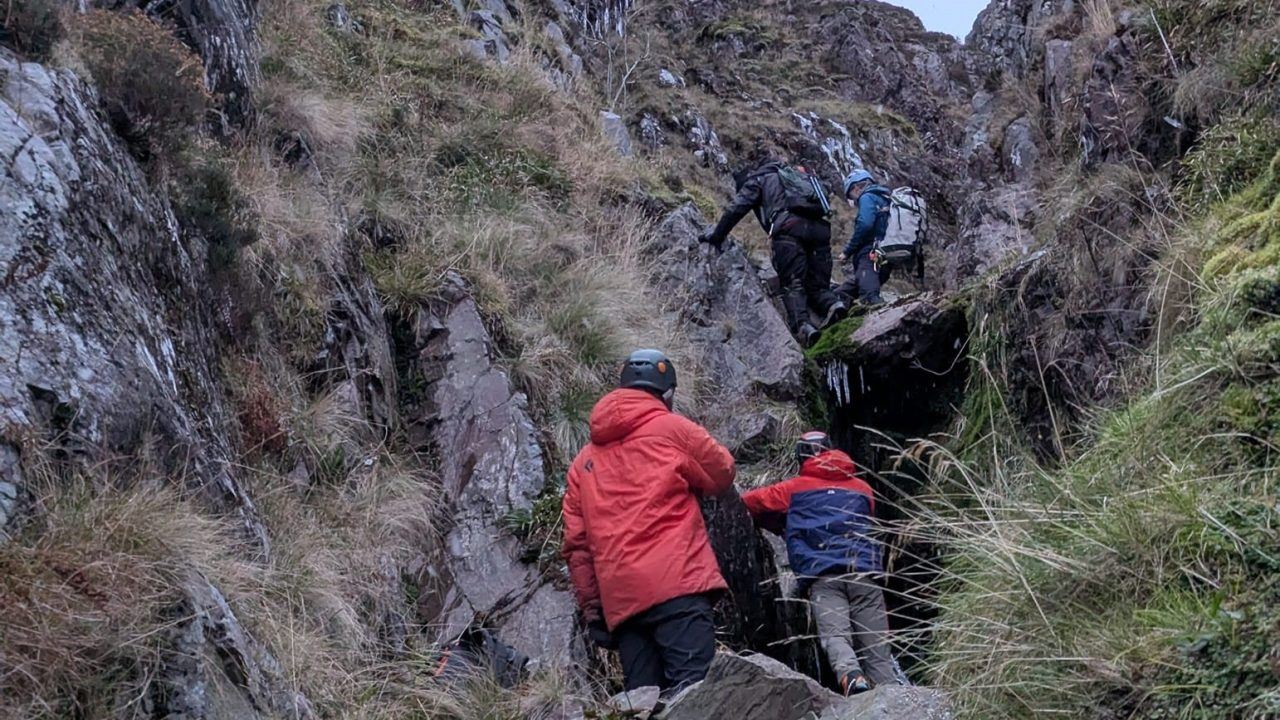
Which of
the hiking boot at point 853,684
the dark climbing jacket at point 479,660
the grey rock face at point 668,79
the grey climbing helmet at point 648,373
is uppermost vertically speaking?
the grey rock face at point 668,79

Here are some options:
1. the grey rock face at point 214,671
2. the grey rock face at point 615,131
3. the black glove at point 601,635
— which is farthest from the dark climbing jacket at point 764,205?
the grey rock face at point 214,671

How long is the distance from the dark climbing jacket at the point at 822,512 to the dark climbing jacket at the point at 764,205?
3912mm

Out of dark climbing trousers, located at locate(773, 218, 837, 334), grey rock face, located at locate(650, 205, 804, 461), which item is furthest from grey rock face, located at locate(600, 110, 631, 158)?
dark climbing trousers, located at locate(773, 218, 837, 334)

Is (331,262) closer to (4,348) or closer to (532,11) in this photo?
(4,348)

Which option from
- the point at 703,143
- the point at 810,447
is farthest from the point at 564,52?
the point at 810,447

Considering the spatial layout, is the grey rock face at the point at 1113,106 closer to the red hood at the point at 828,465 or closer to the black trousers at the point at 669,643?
the red hood at the point at 828,465

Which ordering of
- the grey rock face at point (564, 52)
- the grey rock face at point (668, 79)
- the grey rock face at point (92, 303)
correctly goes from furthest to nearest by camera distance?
the grey rock face at point (668, 79)
the grey rock face at point (564, 52)
the grey rock face at point (92, 303)

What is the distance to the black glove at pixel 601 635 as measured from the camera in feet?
17.8

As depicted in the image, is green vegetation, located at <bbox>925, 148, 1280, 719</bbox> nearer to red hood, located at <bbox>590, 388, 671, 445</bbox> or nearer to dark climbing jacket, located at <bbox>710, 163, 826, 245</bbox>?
red hood, located at <bbox>590, 388, 671, 445</bbox>

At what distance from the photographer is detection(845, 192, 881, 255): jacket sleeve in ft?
33.6

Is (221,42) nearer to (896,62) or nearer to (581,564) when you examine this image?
(581,564)

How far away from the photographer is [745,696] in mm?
4129

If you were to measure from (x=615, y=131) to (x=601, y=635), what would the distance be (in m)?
8.30

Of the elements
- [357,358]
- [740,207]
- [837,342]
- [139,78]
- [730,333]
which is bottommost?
[730,333]
